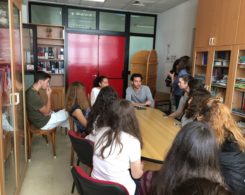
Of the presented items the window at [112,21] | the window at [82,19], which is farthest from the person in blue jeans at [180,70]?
the window at [82,19]

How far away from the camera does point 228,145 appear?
1.48 m

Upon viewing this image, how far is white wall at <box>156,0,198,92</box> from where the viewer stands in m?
4.77

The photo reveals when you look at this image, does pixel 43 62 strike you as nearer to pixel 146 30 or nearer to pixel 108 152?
pixel 146 30

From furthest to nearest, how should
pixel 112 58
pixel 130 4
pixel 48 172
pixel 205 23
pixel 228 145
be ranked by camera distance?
pixel 112 58
pixel 130 4
pixel 205 23
pixel 48 172
pixel 228 145

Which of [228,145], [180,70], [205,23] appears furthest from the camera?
[180,70]

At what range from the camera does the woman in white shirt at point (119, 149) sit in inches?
59.7

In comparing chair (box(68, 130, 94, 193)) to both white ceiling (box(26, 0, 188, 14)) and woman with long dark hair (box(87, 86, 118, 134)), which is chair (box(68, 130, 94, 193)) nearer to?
woman with long dark hair (box(87, 86, 118, 134))

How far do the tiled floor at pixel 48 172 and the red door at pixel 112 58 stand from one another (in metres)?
2.92

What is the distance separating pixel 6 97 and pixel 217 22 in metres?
2.97

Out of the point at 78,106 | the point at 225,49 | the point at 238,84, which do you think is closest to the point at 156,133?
the point at 78,106

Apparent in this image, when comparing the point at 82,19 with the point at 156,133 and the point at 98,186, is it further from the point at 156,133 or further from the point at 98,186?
the point at 98,186

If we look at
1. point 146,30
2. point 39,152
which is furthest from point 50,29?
point 39,152

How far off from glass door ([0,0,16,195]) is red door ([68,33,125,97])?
4.05m

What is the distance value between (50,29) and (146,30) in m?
2.60
